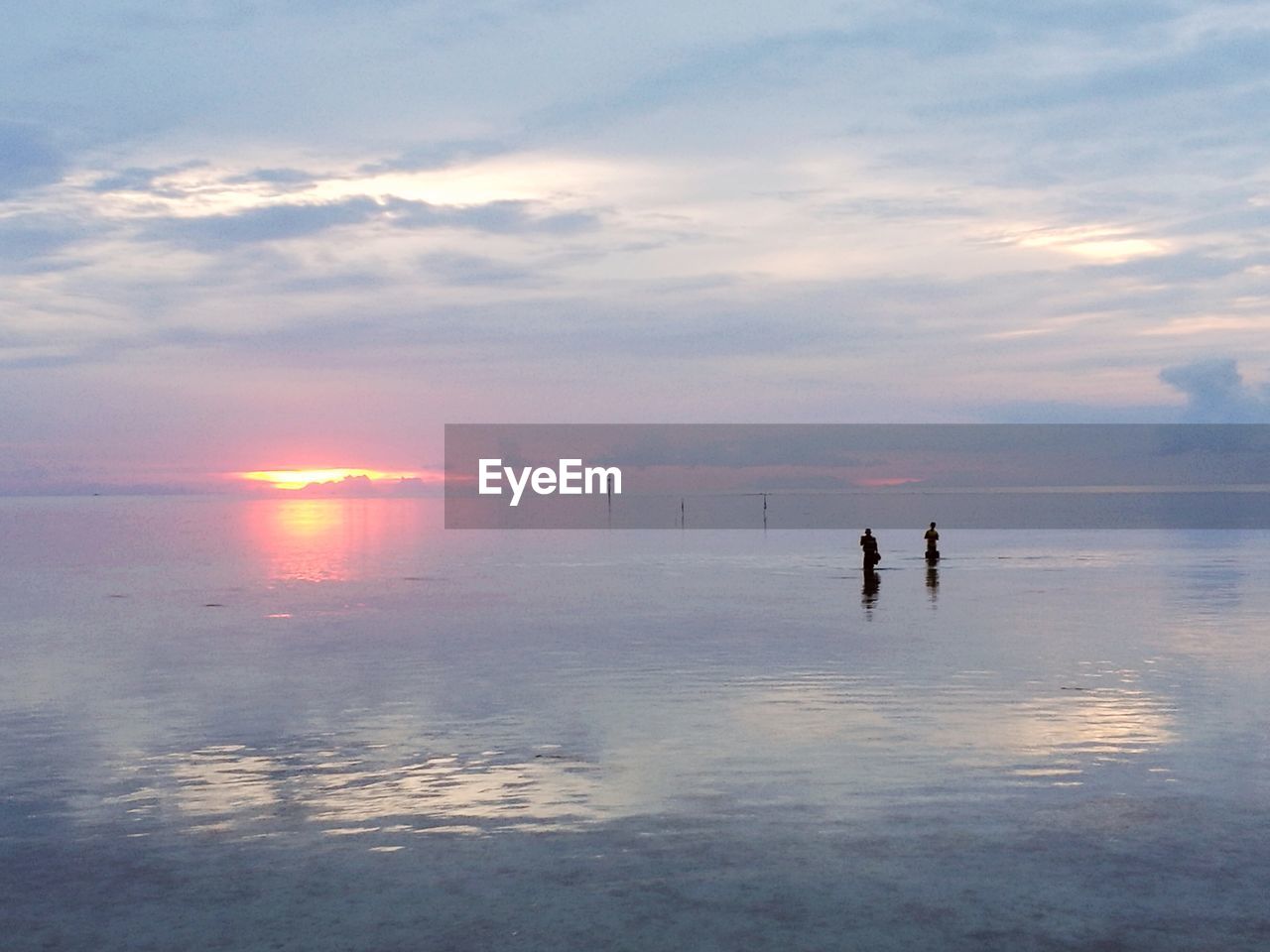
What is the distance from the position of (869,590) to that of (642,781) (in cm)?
3628

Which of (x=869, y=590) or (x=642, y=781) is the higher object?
(x=642, y=781)

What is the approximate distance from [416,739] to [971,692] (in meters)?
11.6

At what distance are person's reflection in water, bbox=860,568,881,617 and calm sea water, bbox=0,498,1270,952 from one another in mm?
3509

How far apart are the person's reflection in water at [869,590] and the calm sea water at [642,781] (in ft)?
11.5

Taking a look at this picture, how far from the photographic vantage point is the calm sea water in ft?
41.2

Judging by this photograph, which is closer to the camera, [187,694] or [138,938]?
[138,938]

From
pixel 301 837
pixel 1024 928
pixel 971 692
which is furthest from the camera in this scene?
pixel 971 692

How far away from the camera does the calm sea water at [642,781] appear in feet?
41.2

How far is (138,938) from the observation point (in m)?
12.1

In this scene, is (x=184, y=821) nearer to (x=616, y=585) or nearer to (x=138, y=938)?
(x=138, y=938)

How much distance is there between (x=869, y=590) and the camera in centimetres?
5300

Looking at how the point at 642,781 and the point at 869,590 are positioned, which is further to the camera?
the point at 869,590

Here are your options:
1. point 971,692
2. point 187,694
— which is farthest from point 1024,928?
point 187,694

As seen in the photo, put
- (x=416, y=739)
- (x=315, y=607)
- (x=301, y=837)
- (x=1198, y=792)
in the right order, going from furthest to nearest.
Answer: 1. (x=315, y=607)
2. (x=416, y=739)
3. (x=1198, y=792)
4. (x=301, y=837)
